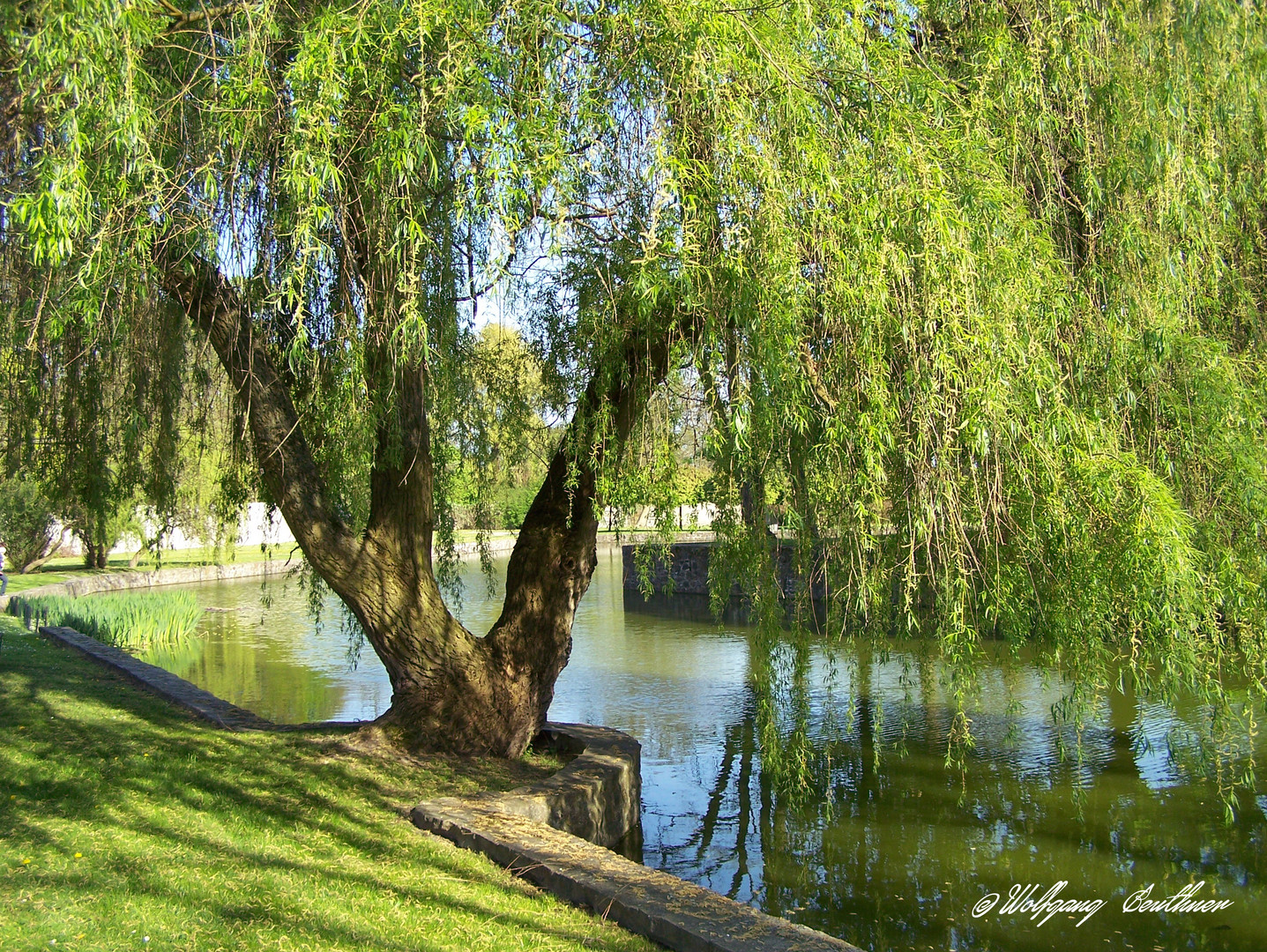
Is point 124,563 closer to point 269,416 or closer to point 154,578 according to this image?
point 154,578

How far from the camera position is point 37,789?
5.12 metres

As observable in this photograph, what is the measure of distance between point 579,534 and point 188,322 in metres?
3.32

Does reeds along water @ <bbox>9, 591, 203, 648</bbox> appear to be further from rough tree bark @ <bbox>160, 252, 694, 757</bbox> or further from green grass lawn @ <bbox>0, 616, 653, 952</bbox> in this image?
rough tree bark @ <bbox>160, 252, 694, 757</bbox>

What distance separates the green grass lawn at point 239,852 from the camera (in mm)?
3676

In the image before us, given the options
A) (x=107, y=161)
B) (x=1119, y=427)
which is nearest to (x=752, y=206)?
(x=1119, y=427)

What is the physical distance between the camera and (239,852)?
4539 mm

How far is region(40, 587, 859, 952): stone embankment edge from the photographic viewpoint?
3.81 metres

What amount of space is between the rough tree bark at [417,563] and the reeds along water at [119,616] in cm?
845

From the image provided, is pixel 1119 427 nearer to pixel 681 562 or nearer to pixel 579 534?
pixel 579 534

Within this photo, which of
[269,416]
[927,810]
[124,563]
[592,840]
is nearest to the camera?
[269,416]

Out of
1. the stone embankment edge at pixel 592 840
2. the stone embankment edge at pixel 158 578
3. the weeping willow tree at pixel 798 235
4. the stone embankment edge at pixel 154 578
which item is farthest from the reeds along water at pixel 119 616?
the weeping willow tree at pixel 798 235

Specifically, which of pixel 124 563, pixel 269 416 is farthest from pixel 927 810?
pixel 124 563

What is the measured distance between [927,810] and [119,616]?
11.7 meters

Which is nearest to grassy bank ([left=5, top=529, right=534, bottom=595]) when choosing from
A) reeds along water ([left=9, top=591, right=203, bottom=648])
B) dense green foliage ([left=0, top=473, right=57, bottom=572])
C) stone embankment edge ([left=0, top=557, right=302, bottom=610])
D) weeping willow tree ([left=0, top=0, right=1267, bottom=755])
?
stone embankment edge ([left=0, top=557, right=302, bottom=610])
